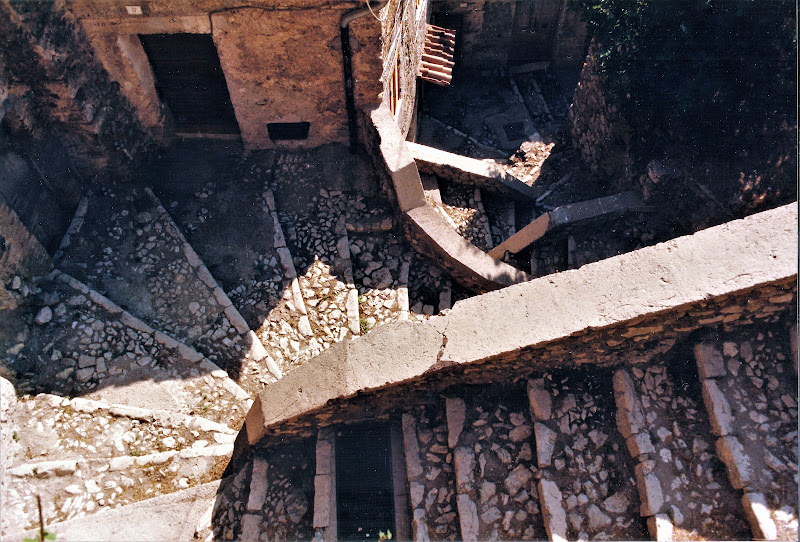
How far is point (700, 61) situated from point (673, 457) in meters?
4.71

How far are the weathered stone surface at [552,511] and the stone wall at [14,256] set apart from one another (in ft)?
18.7

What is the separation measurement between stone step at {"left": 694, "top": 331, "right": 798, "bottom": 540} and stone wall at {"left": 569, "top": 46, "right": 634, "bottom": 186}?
3.51 m

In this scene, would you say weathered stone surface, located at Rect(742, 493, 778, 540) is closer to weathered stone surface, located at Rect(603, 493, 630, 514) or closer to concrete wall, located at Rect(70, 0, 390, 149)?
weathered stone surface, located at Rect(603, 493, 630, 514)

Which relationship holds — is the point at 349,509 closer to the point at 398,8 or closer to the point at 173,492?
the point at 173,492

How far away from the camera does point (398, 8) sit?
7.38 m

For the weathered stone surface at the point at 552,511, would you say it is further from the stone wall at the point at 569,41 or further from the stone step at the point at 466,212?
the stone wall at the point at 569,41

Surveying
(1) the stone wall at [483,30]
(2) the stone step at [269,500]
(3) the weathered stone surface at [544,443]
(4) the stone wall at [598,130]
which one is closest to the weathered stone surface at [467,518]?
(3) the weathered stone surface at [544,443]

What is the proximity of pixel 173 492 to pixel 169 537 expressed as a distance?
0.42 metres

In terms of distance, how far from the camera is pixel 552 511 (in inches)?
182

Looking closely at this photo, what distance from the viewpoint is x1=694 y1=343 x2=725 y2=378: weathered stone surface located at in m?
4.93

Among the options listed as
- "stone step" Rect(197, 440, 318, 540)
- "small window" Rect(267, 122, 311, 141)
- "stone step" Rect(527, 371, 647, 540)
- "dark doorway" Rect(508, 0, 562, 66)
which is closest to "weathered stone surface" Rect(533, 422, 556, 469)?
"stone step" Rect(527, 371, 647, 540)

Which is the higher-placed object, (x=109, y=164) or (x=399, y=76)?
(x=399, y=76)

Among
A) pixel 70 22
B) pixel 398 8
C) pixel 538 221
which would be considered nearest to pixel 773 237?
pixel 538 221

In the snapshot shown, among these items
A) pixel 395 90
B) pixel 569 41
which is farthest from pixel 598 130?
pixel 569 41
